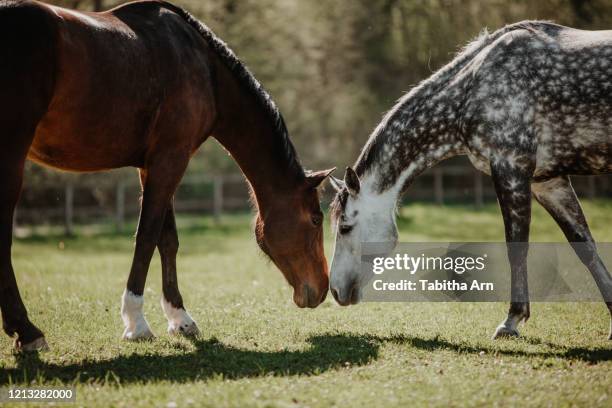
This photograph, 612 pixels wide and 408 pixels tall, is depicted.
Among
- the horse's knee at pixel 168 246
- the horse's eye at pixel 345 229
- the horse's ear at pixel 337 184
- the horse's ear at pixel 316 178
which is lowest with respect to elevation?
the horse's knee at pixel 168 246

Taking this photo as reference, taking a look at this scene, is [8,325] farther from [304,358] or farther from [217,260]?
[217,260]

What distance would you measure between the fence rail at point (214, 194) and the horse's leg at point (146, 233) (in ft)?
50.6

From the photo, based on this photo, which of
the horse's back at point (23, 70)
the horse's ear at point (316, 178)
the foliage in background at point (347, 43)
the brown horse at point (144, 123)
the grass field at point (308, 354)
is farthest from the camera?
the foliage in background at point (347, 43)

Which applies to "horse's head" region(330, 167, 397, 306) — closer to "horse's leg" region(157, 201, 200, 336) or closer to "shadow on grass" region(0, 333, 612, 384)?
"shadow on grass" region(0, 333, 612, 384)

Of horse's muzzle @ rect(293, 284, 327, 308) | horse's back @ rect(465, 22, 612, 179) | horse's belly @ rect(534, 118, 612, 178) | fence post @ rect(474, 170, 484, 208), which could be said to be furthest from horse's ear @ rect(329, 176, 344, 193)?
fence post @ rect(474, 170, 484, 208)

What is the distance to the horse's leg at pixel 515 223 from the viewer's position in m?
5.78

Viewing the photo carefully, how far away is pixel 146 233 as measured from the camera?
562cm

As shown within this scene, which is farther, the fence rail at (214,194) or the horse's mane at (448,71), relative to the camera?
the fence rail at (214,194)

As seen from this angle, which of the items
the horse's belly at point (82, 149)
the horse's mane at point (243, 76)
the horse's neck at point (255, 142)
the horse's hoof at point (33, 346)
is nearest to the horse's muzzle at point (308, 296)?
the horse's neck at point (255, 142)

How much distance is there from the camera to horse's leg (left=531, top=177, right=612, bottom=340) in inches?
242

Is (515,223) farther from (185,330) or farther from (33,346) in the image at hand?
(33,346)

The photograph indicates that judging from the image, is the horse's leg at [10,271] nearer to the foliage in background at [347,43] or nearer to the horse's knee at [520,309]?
→ the horse's knee at [520,309]

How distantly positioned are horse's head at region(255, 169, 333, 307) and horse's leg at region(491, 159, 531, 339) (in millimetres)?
1624

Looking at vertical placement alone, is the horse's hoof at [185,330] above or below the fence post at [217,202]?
above
